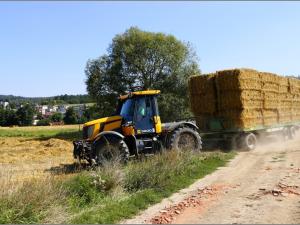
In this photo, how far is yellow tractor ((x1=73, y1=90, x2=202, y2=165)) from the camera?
1614 centimetres

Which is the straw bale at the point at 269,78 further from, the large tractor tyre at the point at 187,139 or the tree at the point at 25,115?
the tree at the point at 25,115

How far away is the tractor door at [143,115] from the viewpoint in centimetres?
1694

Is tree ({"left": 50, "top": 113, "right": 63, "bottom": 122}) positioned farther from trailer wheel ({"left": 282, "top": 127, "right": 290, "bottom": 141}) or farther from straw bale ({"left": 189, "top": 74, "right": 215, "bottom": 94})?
straw bale ({"left": 189, "top": 74, "right": 215, "bottom": 94})

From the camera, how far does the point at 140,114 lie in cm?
1698

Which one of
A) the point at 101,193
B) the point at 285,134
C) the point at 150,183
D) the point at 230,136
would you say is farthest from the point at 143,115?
the point at 285,134

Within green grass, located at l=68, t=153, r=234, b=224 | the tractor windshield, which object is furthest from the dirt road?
the tractor windshield

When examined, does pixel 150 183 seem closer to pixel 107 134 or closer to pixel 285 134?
pixel 107 134

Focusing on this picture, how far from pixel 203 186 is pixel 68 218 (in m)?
4.45

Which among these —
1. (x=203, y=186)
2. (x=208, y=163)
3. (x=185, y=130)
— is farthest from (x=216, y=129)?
(x=203, y=186)

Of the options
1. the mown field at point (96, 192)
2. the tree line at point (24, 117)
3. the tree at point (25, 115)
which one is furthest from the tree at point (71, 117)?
the mown field at point (96, 192)

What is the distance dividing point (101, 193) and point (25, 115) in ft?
291

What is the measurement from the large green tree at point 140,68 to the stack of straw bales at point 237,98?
70.5ft

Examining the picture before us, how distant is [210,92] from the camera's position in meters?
21.4

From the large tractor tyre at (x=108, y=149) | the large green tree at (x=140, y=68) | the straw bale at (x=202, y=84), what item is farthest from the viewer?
the large green tree at (x=140, y=68)
